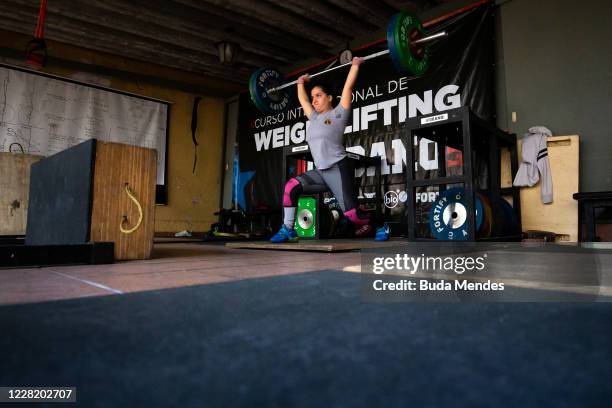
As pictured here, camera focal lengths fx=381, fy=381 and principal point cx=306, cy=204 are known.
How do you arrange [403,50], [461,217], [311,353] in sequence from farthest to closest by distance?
[403,50] → [461,217] → [311,353]

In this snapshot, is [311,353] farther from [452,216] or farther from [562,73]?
[562,73]

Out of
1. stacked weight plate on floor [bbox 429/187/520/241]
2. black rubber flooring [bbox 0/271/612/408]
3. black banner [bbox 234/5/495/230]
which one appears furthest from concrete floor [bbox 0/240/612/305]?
black banner [bbox 234/5/495/230]

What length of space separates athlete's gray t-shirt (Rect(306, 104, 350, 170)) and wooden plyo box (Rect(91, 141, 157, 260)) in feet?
5.09

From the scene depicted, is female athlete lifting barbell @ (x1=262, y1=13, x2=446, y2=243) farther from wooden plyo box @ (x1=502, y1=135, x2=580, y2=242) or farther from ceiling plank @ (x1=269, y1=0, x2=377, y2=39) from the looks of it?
ceiling plank @ (x1=269, y1=0, x2=377, y2=39)

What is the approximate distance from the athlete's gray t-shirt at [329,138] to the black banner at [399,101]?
4.02 feet

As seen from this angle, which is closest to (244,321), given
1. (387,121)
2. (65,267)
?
(65,267)

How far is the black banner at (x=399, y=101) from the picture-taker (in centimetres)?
400

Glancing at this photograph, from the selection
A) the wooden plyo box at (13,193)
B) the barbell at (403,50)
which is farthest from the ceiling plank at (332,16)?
the wooden plyo box at (13,193)

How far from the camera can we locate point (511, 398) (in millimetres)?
290

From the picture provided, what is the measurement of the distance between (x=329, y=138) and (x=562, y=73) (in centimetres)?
245

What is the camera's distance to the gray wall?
336 cm

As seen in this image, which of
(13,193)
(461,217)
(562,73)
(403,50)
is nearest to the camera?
(461,217)

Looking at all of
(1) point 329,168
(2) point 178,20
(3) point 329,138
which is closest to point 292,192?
(1) point 329,168

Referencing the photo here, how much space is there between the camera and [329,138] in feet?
9.82
